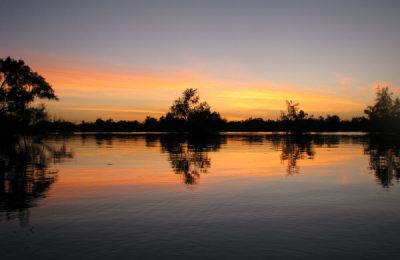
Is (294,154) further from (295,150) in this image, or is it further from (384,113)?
(384,113)

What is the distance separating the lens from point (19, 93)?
5950 cm

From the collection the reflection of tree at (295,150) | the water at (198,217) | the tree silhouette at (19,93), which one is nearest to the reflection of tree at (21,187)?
the water at (198,217)

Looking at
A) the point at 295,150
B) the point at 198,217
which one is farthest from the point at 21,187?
the point at 295,150

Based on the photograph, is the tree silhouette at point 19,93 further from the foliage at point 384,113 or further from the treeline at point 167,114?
the foliage at point 384,113

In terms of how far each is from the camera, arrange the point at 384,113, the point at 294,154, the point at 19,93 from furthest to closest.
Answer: the point at 384,113 → the point at 19,93 → the point at 294,154

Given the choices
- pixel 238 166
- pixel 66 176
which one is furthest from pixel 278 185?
pixel 66 176

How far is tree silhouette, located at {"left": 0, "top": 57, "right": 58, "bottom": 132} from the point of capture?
2302 inches

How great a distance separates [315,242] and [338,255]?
2.68ft

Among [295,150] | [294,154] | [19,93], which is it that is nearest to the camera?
[294,154]

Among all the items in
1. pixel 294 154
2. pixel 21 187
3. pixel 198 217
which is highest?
pixel 294 154

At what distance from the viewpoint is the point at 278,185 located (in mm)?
16172

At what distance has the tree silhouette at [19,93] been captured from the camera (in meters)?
58.5

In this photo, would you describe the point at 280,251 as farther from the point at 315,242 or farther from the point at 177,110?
the point at 177,110

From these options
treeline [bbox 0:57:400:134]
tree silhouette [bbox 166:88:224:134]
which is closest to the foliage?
treeline [bbox 0:57:400:134]
